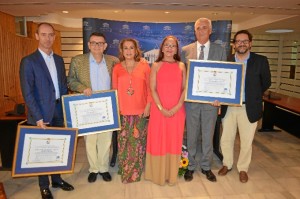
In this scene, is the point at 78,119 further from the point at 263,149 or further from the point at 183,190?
the point at 263,149

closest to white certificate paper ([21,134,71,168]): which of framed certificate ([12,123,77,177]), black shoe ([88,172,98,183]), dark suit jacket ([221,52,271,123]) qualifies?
framed certificate ([12,123,77,177])

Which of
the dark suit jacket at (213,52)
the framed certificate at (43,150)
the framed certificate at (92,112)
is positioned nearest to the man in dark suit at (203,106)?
the dark suit jacket at (213,52)

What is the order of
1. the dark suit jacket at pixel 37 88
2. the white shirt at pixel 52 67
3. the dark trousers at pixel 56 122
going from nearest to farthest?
the dark suit jacket at pixel 37 88, the white shirt at pixel 52 67, the dark trousers at pixel 56 122

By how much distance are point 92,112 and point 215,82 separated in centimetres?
142

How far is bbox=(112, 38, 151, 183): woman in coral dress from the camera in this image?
2830mm

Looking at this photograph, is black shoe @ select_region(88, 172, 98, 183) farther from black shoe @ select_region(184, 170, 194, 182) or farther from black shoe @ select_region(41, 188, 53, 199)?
black shoe @ select_region(184, 170, 194, 182)

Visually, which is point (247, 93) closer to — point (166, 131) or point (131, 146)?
point (166, 131)

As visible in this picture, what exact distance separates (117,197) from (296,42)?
1018 centimetres

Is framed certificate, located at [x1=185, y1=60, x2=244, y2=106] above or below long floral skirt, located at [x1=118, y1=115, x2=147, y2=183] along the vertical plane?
above

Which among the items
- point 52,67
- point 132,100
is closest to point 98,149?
point 132,100

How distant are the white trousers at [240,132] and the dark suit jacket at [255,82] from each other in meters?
0.10

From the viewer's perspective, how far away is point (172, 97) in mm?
2854

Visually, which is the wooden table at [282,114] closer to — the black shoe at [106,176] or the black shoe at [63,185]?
the black shoe at [106,176]

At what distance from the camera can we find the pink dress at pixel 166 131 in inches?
111
